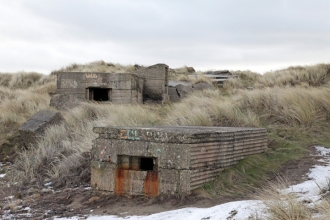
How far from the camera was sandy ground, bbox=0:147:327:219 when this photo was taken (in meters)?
4.86

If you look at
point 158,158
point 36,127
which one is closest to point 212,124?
point 158,158

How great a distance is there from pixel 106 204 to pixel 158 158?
93 cm

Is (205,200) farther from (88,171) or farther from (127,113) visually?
(127,113)

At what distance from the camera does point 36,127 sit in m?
10.1

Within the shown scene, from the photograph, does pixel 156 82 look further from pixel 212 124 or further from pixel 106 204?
pixel 106 204

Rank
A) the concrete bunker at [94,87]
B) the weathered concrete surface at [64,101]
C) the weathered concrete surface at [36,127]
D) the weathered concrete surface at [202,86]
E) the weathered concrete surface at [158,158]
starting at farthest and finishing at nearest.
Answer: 1. the weathered concrete surface at [202,86]
2. the concrete bunker at [94,87]
3. the weathered concrete surface at [64,101]
4. the weathered concrete surface at [36,127]
5. the weathered concrete surface at [158,158]

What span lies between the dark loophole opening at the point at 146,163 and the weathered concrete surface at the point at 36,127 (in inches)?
180

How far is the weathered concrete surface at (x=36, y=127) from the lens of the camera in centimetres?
1002

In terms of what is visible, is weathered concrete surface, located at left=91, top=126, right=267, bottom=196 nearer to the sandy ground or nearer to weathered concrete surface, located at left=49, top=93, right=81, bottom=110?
the sandy ground

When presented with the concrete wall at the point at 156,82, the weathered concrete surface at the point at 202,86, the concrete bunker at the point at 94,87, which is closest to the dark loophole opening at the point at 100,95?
the concrete bunker at the point at 94,87

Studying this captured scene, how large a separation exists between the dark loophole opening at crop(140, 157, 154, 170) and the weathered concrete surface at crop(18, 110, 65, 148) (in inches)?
180

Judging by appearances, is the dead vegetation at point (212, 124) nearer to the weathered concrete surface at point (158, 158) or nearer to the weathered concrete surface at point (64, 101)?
the weathered concrete surface at point (158, 158)

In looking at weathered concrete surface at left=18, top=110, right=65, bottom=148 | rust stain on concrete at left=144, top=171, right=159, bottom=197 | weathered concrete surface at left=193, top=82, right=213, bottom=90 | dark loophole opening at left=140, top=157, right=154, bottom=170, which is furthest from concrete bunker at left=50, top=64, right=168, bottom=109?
rust stain on concrete at left=144, top=171, right=159, bottom=197

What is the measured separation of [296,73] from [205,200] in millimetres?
15223
